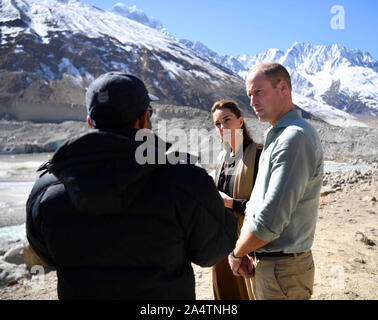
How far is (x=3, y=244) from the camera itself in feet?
29.0

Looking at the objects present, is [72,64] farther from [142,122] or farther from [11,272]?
[142,122]

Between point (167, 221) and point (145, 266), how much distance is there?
0.69 feet

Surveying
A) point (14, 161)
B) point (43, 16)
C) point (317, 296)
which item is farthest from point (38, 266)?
point (43, 16)

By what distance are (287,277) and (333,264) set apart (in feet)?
10.7

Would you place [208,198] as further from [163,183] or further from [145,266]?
[145,266]

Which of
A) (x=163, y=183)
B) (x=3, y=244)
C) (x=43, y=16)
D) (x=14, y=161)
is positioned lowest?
(x=14, y=161)

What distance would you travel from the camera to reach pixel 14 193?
1642 centimetres

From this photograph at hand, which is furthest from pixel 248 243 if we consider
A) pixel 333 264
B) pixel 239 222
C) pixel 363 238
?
pixel 363 238

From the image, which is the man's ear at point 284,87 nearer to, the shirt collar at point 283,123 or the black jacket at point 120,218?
the shirt collar at point 283,123

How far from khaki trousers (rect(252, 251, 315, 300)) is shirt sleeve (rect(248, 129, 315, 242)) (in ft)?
0.79

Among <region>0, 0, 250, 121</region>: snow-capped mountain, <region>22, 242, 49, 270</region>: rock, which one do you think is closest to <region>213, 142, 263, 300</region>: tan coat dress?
<region>22, 242, 49, 270</region>: rock

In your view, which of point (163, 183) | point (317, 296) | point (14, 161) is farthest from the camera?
point (14, 161)

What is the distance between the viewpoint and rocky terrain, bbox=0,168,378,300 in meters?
4.18

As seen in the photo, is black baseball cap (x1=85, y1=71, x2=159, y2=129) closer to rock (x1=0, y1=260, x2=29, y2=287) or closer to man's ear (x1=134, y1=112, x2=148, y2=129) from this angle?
man's ear (x1=134, y1=112, x2=148, y2=129)
